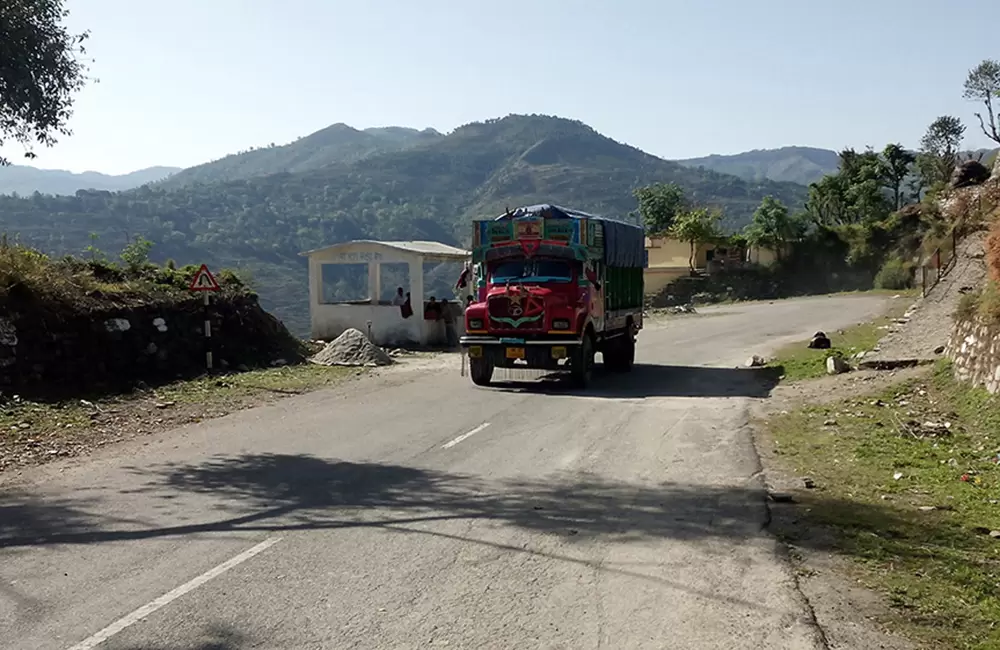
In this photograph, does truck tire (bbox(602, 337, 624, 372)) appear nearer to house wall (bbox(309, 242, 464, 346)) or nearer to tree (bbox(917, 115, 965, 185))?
house wall (bbox(309, 242, 464, 346))

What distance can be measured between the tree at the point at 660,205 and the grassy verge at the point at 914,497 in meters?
78.1

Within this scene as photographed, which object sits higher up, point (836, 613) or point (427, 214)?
point (427, 214)

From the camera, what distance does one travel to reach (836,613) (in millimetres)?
5473

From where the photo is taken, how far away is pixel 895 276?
60844mm

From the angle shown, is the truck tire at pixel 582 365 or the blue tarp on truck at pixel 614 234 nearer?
the truck tire at pixel 582 365

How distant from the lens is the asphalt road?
5.24m

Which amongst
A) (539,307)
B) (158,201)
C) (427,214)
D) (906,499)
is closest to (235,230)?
(158,201)

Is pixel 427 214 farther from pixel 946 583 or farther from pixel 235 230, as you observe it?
pixel 946 583

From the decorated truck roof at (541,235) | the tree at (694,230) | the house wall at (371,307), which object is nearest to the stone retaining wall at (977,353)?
the decorated truck roof at (541,235)

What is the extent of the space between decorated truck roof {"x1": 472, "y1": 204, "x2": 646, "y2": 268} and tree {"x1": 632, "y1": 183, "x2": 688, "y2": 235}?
72.5m

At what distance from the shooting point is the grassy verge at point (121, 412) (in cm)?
1162

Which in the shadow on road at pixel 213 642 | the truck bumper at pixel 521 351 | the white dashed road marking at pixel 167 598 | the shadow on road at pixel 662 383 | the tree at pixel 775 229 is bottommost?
the shadow on road at pixel 662 383

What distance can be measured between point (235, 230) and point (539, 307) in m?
106

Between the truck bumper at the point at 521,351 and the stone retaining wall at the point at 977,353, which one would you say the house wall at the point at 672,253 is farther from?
the stone retaining wall at the point at 977,353
